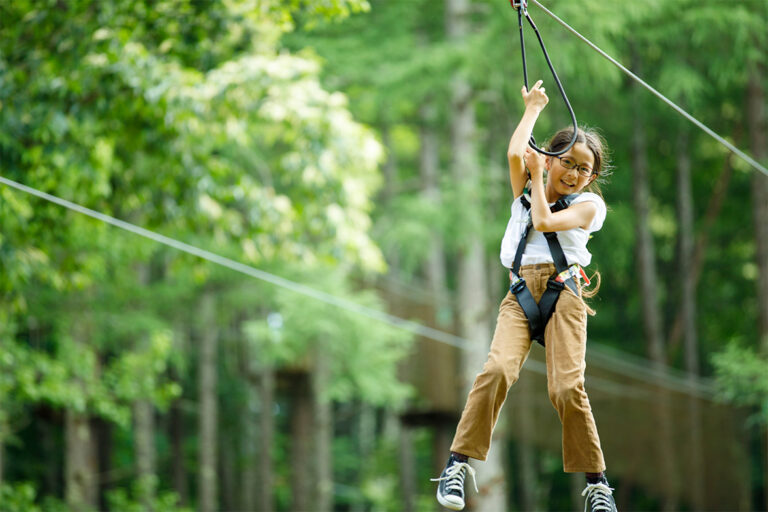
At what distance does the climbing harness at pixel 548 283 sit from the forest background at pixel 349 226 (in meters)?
3.49

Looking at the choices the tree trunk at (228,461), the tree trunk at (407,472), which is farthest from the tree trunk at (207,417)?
the tree trunk at (228,461)

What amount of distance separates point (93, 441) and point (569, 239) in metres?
13.3

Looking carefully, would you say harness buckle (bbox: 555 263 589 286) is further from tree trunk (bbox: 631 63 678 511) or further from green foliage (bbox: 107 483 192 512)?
green foliage (bbox: 107 483 192 512)

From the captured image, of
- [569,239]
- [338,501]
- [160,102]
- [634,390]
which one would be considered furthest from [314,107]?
[338,501]

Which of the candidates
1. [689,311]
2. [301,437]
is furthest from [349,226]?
[689,311]

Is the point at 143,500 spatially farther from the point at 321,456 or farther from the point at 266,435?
the point at 266,435

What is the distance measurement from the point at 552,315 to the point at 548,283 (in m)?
0.10

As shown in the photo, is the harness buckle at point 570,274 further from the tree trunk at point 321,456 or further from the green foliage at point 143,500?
the green foliage at point 143,500

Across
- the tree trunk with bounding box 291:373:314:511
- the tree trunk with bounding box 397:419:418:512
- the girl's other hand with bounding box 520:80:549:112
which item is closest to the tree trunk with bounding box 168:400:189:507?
the tree trunk with bounding box 291:373:314:511

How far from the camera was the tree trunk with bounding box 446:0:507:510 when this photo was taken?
9.78 metres

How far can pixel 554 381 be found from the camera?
275cm

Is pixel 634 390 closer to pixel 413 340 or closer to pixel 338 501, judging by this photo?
pixel 413 340

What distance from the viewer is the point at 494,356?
278 cm

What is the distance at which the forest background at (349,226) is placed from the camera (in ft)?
22.0
